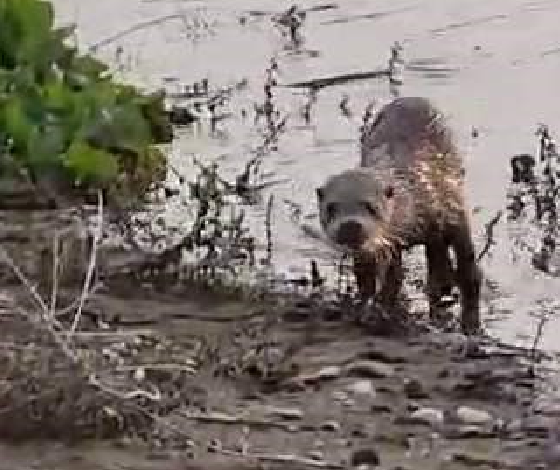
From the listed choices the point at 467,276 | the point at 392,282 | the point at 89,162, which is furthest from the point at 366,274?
the point at 89,162

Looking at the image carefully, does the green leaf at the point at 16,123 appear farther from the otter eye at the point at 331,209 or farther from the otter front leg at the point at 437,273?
the otter front leg at the point at 437,273

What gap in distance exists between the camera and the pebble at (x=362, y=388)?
18.2 ft

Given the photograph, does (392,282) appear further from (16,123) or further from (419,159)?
(16,123)

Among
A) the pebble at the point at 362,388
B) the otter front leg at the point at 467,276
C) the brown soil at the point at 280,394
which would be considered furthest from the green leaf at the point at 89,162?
the pebble at the point at 362,388

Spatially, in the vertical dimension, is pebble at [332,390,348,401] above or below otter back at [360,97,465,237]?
below

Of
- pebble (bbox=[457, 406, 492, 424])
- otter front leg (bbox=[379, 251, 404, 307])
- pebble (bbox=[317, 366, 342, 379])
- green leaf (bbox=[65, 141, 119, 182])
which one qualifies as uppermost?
green leaf (bbox=[65, 141, 119, 182])

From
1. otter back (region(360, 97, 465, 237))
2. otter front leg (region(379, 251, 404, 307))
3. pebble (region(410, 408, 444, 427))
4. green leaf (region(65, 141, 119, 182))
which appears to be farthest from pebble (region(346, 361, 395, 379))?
green leaf (region(65, 141, 119, 182))

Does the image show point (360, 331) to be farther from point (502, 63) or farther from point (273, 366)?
point (502, 63)

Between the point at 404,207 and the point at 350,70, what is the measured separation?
2959 mm

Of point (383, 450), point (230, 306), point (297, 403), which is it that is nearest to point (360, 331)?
point (230, 306)

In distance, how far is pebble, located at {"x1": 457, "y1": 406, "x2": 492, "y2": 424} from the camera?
530cm

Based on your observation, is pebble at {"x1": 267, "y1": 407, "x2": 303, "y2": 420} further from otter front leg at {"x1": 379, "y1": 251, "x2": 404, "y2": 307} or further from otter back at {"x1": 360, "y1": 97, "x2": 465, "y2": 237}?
otter back at {"x1": 360, "y1": 97, "x2": 465, "y2": 237}

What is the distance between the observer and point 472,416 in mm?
5324

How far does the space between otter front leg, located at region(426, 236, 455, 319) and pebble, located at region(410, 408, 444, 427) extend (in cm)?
150
